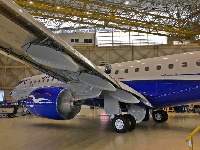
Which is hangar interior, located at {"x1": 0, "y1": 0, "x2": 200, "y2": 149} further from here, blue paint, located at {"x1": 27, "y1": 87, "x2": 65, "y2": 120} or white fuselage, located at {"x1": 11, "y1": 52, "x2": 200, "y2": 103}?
blue paint, located at {"x1": 27, "y1": 87, "x2": 65, "y2": 120}

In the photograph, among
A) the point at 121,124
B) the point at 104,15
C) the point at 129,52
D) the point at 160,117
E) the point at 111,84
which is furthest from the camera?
the point at 129,52

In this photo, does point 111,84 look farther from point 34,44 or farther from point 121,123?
point 34,44

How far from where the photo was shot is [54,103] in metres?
8.77

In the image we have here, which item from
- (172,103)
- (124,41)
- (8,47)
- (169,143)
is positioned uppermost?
(124,41)

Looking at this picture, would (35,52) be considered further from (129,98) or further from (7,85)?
(7,85)

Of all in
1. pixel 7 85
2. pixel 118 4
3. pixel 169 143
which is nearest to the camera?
pixel 169 143

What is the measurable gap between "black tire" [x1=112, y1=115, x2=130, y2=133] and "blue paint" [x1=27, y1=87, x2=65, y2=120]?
2.16 meters

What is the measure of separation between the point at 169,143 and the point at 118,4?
844 inches

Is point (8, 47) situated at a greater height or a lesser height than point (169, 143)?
greater

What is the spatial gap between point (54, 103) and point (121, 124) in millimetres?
2716

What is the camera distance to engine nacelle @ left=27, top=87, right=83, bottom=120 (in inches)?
346

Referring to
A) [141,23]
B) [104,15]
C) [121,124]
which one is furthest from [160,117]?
[141,23]

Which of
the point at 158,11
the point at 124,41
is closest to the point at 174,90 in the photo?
the point at 158,11

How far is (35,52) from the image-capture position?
16.2 ft
